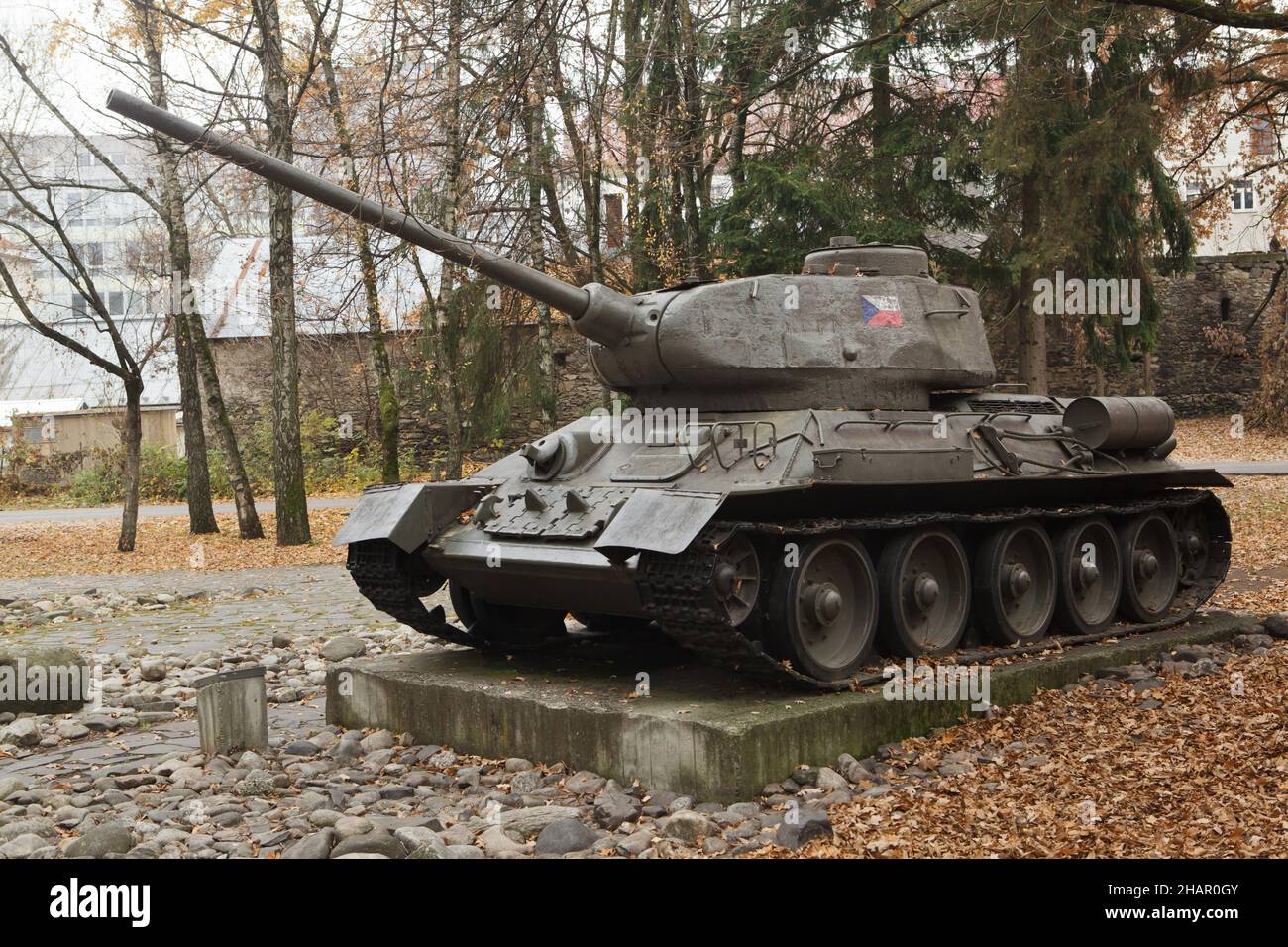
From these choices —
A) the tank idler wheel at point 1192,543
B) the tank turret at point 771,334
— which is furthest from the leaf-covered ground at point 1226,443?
the tank turret at point 771,334

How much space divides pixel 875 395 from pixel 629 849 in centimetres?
429

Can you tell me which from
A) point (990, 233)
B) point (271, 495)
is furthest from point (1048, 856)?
point (271, 495)

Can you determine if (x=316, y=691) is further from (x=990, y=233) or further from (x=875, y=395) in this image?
(x=990, y=233)

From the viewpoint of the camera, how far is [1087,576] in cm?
1049

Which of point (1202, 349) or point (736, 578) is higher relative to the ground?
point (1202, 349)

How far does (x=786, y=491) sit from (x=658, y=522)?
2.78 feet

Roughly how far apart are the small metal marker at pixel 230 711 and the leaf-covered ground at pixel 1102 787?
3.75m

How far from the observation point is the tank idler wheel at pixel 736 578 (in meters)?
7.56

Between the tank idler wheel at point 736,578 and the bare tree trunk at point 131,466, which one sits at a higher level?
the bare tree trunk at point 131,466

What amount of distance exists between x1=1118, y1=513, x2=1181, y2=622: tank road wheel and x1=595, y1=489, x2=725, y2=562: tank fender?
4.78 m

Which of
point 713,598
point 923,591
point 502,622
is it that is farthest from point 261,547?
point 713,598

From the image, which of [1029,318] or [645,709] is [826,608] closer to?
[645,709]

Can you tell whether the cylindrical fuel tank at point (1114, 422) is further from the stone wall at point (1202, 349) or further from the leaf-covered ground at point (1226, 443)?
the stone wall at point (1202, 349)

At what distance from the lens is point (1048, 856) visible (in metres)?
5.92
